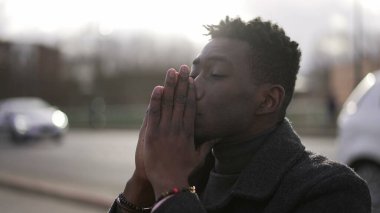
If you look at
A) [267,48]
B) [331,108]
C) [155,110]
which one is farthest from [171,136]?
[331,108]

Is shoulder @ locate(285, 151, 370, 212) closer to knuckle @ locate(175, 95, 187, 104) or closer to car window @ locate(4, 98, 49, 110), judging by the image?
knuckle @ locate(175, 95, 187, 104)

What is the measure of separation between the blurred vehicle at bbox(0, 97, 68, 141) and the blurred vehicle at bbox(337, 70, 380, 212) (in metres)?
15.8

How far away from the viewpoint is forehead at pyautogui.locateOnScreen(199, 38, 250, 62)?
5.78ft

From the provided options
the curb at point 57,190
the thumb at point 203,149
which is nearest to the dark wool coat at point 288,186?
the thumb at point 203,149

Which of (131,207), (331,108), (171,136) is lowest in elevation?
(331,108)

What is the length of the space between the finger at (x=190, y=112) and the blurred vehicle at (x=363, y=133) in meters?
4.84

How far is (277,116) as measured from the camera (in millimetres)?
1832

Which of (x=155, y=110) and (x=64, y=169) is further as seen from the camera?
(x=64, y=169)

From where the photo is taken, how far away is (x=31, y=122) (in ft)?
71.0

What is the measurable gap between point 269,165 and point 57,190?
808 centimetres

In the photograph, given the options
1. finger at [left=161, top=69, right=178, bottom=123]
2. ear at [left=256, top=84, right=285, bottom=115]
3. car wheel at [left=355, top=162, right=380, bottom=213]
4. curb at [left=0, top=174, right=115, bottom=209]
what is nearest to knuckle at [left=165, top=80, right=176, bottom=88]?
finger at [left=161, top=69, right=178, bottom=123]

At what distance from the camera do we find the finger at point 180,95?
1602mm

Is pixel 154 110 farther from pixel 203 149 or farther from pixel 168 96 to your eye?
pixel 203 149

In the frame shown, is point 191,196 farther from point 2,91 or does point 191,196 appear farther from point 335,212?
point 2,91
